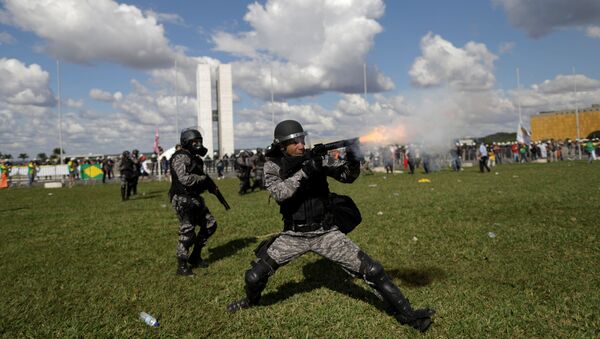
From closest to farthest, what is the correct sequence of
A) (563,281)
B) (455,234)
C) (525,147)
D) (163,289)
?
(563,281) → (163,289) → (455,234) → (525,147)

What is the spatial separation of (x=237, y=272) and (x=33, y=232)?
23.9 feet

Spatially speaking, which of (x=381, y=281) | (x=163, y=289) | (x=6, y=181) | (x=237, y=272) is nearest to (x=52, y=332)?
(x=163, y=289)

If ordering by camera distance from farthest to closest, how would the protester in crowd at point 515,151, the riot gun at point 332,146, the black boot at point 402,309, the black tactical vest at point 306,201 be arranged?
the protester in crowd at point 515,151
the black tactical vest at point 306,201
the riot gun at point 332,146
the black boot at point 402,309

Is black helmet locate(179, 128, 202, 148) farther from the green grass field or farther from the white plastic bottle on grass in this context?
the white plastic bottle on grass

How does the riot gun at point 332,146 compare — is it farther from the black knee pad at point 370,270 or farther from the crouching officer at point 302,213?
the black knee pad at point 370,270

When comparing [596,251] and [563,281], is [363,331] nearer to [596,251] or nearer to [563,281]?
[563,281]

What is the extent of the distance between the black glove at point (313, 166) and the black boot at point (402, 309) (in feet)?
4.26

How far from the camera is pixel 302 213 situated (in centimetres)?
471

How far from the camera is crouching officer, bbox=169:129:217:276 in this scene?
259 inches

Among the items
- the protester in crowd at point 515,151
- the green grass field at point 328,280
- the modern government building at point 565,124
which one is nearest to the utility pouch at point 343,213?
the green grass field at point 328,280

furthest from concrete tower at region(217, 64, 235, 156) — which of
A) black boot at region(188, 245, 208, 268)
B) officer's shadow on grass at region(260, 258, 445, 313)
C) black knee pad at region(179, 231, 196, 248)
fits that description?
officer's shadow on grass at region(260, 258, 445, 313)

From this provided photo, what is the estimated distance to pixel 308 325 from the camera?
15.0 ft

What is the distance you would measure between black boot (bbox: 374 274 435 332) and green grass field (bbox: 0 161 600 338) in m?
0.09

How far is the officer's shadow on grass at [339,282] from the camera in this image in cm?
537
